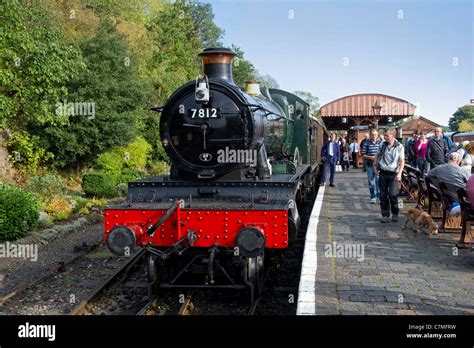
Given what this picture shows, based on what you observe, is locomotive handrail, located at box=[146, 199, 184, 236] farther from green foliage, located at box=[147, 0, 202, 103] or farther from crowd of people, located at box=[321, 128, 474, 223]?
green foliage, located at box=[147, 0, 202, 103]

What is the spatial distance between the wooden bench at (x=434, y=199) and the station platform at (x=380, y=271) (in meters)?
0.59

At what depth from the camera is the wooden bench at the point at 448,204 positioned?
7254mm

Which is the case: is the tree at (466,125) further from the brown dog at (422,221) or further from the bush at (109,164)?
the brown dog at (422,221)

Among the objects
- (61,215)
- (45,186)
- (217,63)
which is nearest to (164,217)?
(217,63)

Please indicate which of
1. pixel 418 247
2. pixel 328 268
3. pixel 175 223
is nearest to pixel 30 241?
pixel 175 223

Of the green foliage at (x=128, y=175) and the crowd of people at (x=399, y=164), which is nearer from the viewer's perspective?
the crowd of people at (x=399, y=164)

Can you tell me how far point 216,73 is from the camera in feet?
22.5

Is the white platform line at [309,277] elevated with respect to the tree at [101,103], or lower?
lower

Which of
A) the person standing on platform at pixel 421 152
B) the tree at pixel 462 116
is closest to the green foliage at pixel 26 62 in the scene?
the person standing on platform at pixel 421 152

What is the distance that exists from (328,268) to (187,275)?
6.79 feet

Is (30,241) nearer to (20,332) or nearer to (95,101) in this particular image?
(20,332)

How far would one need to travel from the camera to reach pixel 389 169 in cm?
849

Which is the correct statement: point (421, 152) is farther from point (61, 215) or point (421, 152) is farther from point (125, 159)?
point (125, 159)

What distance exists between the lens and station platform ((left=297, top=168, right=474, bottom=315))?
4719 millimetres
